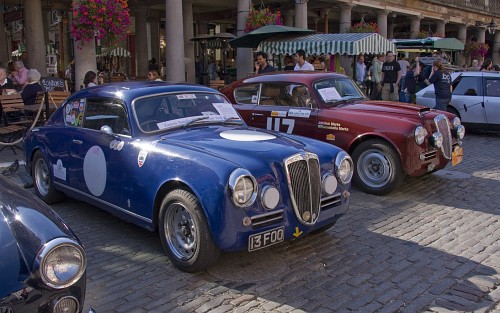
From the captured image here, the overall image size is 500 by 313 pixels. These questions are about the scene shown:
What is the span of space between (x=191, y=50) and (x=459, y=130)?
1741cm

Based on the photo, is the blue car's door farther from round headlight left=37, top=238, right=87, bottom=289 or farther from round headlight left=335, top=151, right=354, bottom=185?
round headlight left=37, top=238, right=87, bottom=289

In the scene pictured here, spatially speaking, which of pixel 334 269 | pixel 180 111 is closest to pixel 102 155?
pixel 180 111

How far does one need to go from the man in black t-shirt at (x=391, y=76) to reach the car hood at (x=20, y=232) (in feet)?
42.5

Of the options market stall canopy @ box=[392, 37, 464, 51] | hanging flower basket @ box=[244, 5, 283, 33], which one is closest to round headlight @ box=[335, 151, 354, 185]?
hanging flower basket @ box=[244, 5, 283, 33]

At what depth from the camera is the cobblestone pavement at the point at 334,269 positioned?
3.73m

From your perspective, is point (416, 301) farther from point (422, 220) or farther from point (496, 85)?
point (496, 85)

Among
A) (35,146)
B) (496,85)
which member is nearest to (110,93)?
(35,146)

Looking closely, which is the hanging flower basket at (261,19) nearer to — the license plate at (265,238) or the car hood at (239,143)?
the car hood at (239,143)

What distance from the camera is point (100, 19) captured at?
1027 centimetres

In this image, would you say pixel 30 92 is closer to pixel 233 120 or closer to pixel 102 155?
pixel 102 155

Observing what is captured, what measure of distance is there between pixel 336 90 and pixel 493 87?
6034 millimetres

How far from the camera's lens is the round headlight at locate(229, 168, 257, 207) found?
12.4 ft

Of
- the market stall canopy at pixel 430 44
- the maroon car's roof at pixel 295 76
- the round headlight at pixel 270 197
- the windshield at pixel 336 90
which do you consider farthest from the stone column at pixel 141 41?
the round headlight at pixel 270 197

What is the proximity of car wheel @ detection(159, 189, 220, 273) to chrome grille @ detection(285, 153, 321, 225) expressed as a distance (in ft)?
2.60
